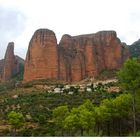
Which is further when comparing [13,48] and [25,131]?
[13,48]

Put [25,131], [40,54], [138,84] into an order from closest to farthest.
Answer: [138,84]
[25,131]
[40,54]

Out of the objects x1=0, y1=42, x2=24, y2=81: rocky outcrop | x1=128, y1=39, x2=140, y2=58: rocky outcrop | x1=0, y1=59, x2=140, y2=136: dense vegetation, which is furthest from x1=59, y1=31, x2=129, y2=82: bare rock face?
x1=0, y1=59, x2=140, y2=136: dense vegetation

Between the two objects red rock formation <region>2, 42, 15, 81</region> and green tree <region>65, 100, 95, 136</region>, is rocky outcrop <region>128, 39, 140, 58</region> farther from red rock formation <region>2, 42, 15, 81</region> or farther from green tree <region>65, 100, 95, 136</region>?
green tree <region>65, 100, 95, 136</region>

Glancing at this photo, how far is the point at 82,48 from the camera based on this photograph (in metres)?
129

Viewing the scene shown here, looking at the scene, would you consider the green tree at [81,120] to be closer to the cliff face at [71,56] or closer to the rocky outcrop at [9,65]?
the cliff face at [71,56]

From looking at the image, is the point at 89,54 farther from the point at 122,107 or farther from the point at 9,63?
the point at 122,107

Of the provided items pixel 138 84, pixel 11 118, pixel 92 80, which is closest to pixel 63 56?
pixel 92 80

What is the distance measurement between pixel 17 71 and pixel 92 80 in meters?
38.0

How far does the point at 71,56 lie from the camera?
12875 cm

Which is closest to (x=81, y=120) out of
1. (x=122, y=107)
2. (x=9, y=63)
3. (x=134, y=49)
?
(x=122, y=107)

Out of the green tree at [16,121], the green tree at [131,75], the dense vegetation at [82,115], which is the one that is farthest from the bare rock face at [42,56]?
the green tree at [131,75]

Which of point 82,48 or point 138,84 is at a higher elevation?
point 82,48

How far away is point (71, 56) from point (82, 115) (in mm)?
87214

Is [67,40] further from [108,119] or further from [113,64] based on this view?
[108,119]
